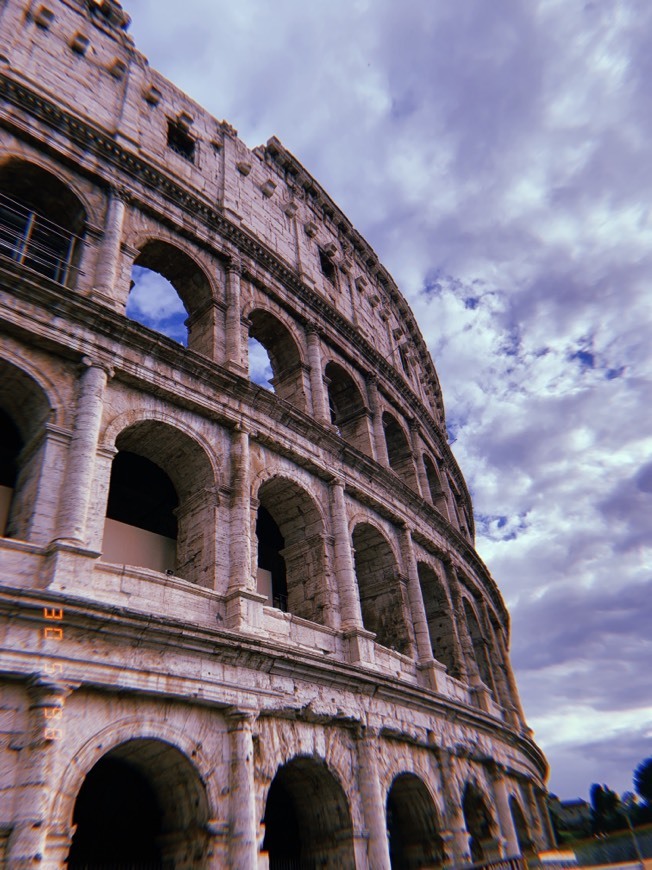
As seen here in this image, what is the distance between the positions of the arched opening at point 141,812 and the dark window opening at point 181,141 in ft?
40.0

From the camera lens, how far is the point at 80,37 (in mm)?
13242

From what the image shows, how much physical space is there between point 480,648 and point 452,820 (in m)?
7.44

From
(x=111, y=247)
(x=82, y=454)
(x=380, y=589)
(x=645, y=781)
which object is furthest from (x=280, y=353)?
(x=645, y=781)

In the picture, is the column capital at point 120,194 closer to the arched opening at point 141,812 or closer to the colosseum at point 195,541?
the colosseum at point 195,541

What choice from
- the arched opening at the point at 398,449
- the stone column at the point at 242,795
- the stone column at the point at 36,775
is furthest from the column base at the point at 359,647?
the arched opening at the point at 398,449

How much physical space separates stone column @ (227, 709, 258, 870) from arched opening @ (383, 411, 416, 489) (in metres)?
10.3

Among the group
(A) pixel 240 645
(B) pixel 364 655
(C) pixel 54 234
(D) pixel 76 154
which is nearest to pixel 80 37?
(D) pixel 76 154

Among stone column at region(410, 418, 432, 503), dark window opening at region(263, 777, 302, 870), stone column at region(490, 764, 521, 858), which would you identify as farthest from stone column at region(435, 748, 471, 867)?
stone column at region(410, 418, 432, 503)

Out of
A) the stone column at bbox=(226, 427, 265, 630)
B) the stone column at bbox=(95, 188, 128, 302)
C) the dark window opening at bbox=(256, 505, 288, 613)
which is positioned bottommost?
the stone column at bbox=(226, 427, 265, 630)

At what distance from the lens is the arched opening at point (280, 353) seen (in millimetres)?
14211

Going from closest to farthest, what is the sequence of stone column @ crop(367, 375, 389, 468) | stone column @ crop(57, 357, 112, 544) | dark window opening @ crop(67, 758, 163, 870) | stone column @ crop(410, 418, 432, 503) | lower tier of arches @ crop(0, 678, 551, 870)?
lower tier of arches @ crop(0, 678, 551, 870) < stone column @ crop(57, 357, 112, 544) < dark window opening @ crop(67, 758, 163, 870) < stone column @ crop(367, 375, 389, 468) < stone column @ crop(410, 418, 432, 503)

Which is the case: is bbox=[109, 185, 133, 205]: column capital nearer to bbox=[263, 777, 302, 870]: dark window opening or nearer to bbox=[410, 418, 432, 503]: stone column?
bbox=[410, 418, 432, 503]: stone column

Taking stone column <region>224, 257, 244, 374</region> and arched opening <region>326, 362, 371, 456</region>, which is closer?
stone column <region>224, 257, 244, 374</region>

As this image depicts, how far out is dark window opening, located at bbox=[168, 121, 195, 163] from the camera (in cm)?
1458
